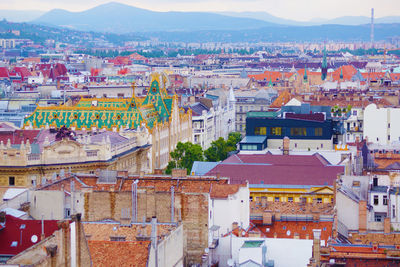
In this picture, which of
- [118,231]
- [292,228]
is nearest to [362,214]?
[292,228]

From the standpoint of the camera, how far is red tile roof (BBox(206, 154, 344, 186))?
274ft

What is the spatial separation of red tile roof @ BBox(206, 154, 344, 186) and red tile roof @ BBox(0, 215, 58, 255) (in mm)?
38590

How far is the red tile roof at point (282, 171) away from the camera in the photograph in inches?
3282

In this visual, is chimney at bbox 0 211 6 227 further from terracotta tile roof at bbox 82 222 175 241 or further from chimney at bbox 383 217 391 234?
chimney at bbox 383 217 391 234

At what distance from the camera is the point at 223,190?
5850 centimetres

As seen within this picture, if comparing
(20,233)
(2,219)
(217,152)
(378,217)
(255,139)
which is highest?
(2,219)

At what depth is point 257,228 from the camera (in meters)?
59.4

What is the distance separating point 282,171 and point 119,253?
4267cm

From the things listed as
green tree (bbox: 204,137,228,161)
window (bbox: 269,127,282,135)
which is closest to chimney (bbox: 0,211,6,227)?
window (bbox: 269,127,282,135)

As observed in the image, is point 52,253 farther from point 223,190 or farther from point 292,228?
point 292,228

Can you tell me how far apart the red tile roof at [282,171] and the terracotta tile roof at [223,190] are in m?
21.7

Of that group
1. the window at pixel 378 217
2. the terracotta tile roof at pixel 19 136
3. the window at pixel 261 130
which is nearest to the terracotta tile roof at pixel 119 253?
the window at pixel 378 217

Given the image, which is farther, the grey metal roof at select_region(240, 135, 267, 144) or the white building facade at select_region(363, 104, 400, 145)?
the white building facade at select_region(363, 104, 400, 145)

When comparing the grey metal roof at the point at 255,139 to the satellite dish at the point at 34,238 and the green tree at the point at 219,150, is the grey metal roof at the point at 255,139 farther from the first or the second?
the satellite dish at the point at 34,238
